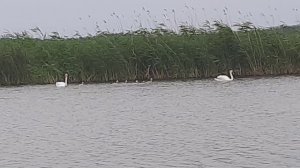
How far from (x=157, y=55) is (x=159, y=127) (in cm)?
1316

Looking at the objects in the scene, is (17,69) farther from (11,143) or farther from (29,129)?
(11,143)

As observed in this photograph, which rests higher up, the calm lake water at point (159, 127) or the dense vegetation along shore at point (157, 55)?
the dense vegetation along shore at point (157, 55)

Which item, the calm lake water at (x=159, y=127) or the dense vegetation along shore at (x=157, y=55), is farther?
the dense vegetation along shore at (x=157, y=55)

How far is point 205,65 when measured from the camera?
92.8ft

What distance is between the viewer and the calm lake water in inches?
466

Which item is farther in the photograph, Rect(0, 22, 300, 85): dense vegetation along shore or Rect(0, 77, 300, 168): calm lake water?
Rect(0, 22, 300, 85): dense vegetation along shore

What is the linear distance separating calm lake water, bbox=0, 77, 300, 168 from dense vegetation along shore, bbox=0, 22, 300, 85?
2.01 m

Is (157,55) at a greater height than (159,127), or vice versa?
(157,55)

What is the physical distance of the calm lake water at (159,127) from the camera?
11828mm

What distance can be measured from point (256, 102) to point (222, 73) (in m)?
9.31

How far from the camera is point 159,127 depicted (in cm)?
1561

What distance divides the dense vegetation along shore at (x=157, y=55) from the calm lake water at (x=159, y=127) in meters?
2.01

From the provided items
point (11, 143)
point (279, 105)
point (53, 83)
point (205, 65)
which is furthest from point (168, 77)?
point (11, 143)

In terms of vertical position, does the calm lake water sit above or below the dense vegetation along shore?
below
